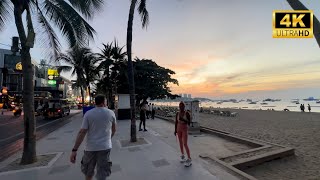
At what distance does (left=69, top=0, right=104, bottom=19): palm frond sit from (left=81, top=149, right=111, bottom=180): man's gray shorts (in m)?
6.48

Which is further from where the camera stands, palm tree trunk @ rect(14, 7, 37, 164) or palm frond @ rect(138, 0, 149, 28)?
palm frond @ rect(138, 0, 149, 28)

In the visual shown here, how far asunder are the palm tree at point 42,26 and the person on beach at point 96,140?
4153 millimetres

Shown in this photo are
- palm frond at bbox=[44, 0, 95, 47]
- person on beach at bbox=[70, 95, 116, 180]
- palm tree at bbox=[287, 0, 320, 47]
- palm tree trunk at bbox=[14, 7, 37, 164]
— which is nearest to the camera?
palm tree at bbox=[287, 0, 320, 47]

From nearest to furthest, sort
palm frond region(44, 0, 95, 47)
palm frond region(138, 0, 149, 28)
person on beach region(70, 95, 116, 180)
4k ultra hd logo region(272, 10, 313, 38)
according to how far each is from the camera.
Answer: person on beach region(70, 95, 116, 180), 4k ultra hd logo region(272, 10, 313, 38), palm frond region(44, 0, 95, 47), palm frond region(138, 0, 149, 28)

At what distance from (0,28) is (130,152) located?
6.80 meters

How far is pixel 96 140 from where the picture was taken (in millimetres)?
4496

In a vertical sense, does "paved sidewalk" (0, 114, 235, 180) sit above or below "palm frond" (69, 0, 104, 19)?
below

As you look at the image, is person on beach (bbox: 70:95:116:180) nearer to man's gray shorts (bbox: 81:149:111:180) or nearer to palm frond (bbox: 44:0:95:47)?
man's gray shorts (bbox: 81:149:111:180)

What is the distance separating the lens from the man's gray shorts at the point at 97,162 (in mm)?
4523

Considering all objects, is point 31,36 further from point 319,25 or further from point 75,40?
point 319,25

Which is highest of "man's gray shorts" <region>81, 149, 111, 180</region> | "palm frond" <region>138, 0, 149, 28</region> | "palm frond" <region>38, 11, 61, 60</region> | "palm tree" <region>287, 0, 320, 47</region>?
"palm frond" <region>138, 0, 149, 28</region>

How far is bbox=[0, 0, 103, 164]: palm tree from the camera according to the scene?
26.0ft

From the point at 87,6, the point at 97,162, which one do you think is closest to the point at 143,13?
the point at 87,6

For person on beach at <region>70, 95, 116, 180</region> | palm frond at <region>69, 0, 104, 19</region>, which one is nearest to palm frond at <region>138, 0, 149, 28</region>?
palm frond at <region>69, 0, 104, 19</region>
